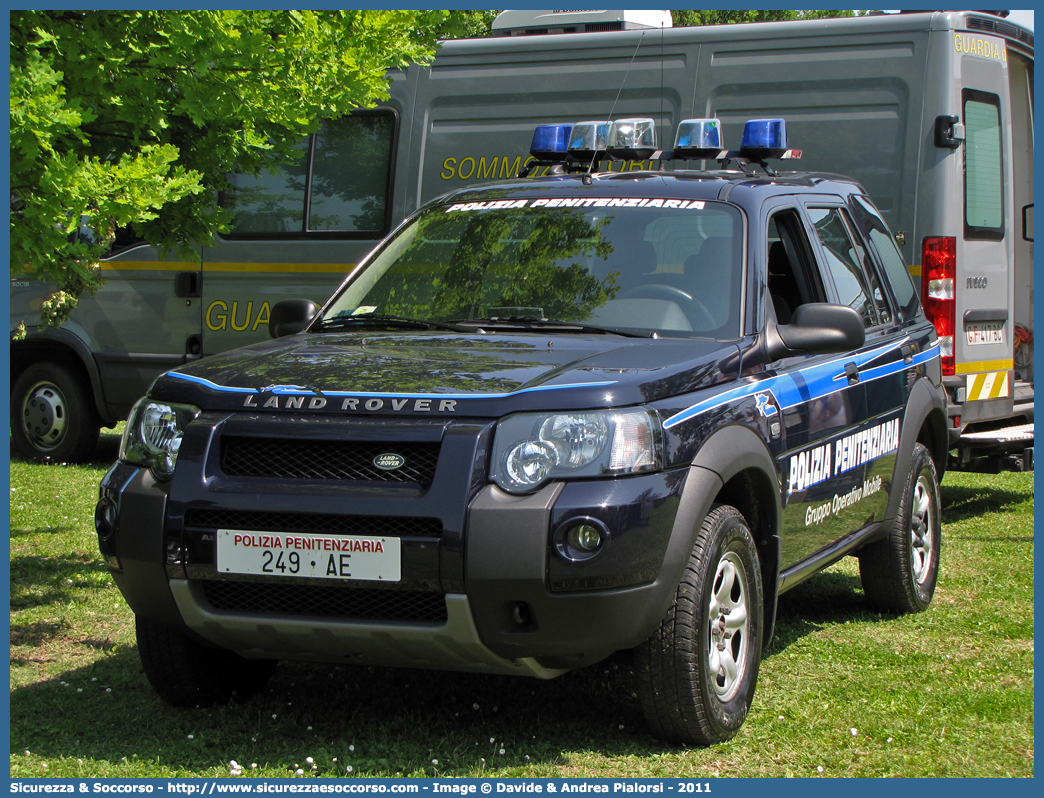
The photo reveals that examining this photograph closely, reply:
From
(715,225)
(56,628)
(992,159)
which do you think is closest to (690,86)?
(992,159)

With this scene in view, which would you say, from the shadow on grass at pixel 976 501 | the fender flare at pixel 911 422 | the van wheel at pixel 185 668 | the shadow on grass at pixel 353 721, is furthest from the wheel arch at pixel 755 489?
the shadow on grass at pixel 976 501

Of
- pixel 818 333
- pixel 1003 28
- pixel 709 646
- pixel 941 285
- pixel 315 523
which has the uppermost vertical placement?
pixel 1003 28

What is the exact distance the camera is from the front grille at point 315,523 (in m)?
3.69

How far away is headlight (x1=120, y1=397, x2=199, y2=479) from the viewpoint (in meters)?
4.05

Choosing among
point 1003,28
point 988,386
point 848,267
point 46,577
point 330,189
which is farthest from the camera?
point 330,189

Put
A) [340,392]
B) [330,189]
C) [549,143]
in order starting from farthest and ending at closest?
[330,189] < [549,143] < [340,392]

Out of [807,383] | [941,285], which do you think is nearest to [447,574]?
[807,383]

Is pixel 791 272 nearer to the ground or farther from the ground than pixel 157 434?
farther from the ground

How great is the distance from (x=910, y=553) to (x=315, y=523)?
128 inches

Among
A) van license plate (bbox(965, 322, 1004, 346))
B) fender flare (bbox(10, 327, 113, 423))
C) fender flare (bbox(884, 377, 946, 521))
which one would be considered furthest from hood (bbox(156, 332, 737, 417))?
fender flare (bbox(10, 327, 113, 423))

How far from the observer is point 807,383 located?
4.91m

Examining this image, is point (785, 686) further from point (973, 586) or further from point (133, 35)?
point (133, 35)

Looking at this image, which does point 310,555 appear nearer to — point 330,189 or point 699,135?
point 699,135

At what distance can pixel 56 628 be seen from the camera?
18.8 ft
